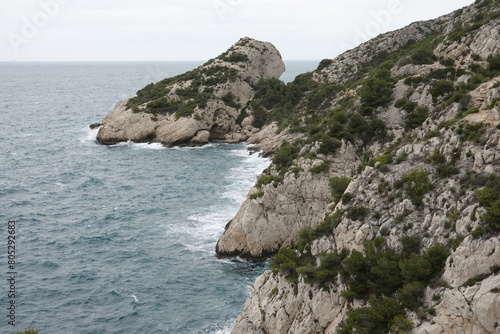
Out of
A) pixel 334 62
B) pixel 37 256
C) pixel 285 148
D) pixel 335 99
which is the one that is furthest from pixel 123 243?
pixel 334 62

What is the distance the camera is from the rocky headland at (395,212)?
20953 mm

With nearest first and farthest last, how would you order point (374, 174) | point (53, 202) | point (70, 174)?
point (374, 174), point (53, 202), point (70, 174)

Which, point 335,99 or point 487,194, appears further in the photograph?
point 335,99

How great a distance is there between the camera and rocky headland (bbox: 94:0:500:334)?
21.0 m

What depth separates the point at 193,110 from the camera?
92.4 metres

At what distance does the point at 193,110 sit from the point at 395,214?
70.2m

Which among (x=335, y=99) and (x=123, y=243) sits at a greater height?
(x=335, y=99)

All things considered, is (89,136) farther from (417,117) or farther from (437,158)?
(437,158)

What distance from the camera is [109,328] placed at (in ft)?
111

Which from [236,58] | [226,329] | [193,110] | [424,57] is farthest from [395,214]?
[236,58]

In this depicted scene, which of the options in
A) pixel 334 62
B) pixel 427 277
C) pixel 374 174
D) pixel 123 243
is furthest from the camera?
pixel 334 62

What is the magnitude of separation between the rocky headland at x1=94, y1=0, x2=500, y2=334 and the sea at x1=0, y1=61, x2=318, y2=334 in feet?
18.5

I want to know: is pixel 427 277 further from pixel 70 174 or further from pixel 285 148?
pixel 70 174

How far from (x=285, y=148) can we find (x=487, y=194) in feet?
104
